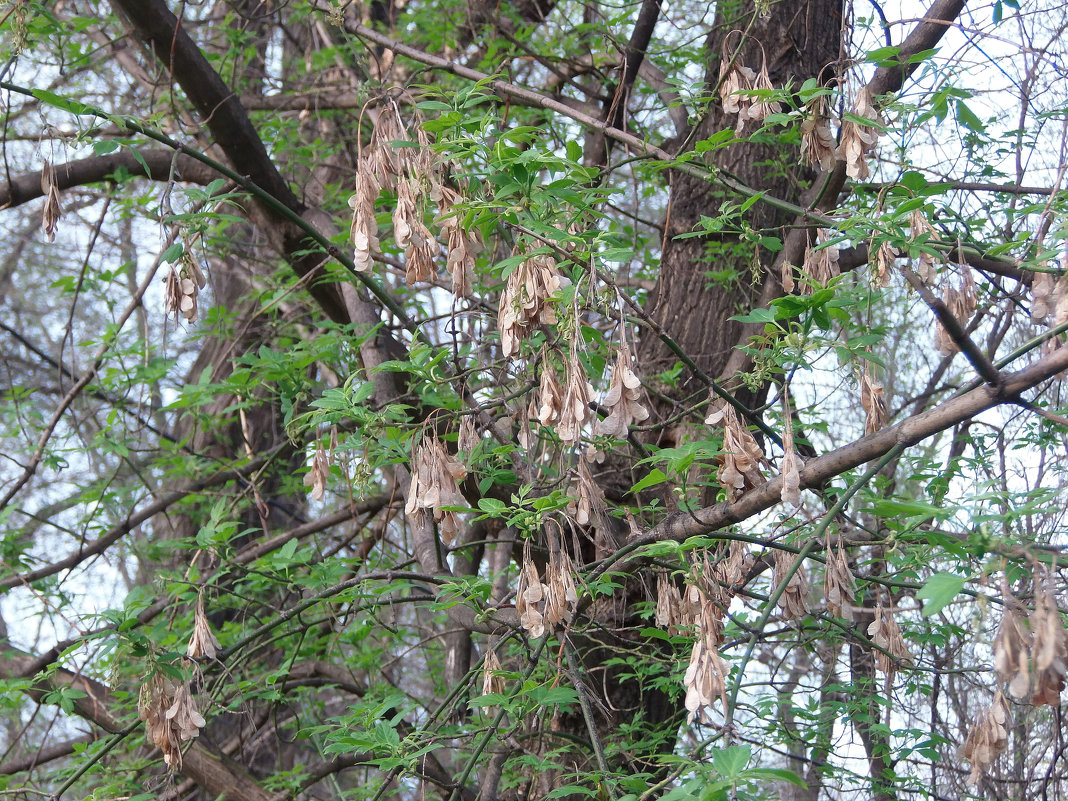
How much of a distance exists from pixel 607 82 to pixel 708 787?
10.3 feet

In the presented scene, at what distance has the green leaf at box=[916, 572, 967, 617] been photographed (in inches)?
45.5

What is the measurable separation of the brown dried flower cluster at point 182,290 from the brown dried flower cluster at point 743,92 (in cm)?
136

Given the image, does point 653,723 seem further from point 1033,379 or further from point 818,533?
point 1033,379

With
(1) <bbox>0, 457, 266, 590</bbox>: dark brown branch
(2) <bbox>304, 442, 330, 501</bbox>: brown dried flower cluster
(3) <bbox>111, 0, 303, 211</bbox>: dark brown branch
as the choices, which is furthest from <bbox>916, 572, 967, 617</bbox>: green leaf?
(1) <bbox>0, 457, 266, 590</bbox>: dark brown branch

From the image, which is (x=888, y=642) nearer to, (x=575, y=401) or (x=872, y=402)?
(x=872, y=402)

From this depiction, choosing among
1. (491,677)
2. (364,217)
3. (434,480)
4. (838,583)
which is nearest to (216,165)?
(364,217)

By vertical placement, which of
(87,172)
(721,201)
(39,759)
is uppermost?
(721,201)

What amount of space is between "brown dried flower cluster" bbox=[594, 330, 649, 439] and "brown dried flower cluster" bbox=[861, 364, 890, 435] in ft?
2.19

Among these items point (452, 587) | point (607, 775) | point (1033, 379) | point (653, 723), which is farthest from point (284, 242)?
point (1033, 379)

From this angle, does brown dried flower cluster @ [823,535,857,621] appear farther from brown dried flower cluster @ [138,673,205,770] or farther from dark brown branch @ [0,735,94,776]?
dark brown branch @ [0,735,94,776]

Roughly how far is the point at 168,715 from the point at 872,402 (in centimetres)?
176

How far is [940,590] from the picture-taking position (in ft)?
3.86

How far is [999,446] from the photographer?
3.70 metres

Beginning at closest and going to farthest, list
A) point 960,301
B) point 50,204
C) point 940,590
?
point 940,590 < point 960,301 < point 50,204
